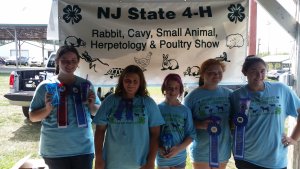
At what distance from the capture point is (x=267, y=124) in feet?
9.57

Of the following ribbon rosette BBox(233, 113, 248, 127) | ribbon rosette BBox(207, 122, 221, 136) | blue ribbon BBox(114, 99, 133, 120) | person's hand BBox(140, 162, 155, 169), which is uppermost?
blue ribbon BBox(114, 99, 133, 120)

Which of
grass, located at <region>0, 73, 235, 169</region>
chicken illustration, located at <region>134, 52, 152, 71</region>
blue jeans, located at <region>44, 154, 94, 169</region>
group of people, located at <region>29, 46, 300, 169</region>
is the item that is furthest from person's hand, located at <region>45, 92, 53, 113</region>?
grass, located at <region>0, 73, 235, 169</region>

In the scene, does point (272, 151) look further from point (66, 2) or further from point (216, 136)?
point (66, 2)

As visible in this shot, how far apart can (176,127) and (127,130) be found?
1.61ft

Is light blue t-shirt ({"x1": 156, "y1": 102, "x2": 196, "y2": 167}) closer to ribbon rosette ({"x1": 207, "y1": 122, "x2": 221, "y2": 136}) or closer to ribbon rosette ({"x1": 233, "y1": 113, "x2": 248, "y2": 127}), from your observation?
ribbon rosette ({"x1": 207, "y1": 122, "x2": 221, "y2": 136})

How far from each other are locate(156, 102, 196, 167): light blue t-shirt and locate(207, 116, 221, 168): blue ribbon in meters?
0.16

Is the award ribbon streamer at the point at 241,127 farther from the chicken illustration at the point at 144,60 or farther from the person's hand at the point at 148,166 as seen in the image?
the chicken illustration at the point at 144,60

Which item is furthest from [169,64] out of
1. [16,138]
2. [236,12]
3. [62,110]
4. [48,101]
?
[16,138]

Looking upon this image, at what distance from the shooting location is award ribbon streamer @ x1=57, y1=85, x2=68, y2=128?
9.27ft

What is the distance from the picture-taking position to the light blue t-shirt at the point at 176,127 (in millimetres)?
3002

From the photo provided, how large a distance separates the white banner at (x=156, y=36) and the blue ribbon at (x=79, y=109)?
0.96m

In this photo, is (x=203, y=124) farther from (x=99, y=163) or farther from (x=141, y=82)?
(x=99, y=163)

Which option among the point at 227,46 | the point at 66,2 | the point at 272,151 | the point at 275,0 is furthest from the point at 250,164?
the point at 66,2

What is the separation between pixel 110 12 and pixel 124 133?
1604 millimetres
